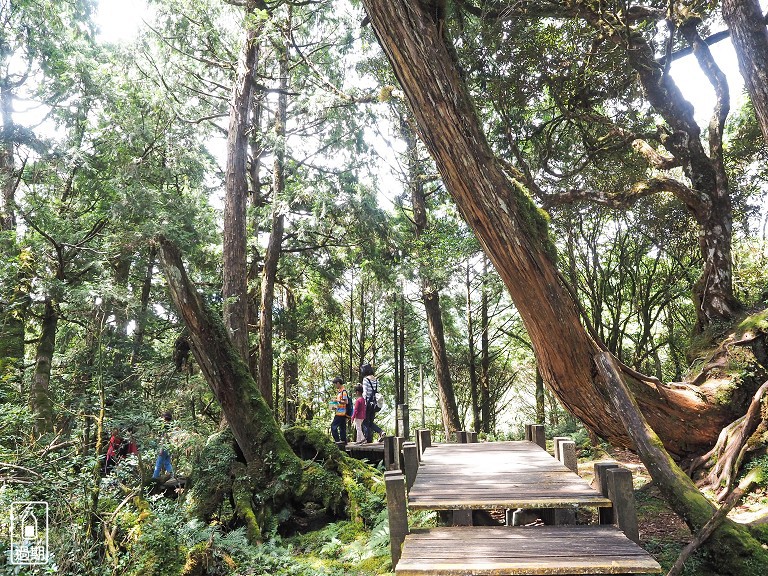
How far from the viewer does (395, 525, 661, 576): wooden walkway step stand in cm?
343

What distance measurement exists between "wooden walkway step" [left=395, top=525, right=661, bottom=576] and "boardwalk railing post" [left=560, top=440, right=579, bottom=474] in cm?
137

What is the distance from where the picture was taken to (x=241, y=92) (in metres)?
10.2

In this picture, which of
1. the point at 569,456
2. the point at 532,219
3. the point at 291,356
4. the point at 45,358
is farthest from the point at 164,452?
the point at 291,356

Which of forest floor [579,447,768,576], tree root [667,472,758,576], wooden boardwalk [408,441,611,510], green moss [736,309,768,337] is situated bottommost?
forest floor [579,447,768,576]

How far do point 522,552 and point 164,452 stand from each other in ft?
21.0

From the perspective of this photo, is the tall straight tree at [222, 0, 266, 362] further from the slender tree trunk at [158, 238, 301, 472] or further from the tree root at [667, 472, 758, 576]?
the tree root at [667, 472, 758, 576]

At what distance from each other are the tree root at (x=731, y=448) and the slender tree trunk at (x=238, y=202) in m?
7.60

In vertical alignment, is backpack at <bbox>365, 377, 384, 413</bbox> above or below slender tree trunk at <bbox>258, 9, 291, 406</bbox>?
below

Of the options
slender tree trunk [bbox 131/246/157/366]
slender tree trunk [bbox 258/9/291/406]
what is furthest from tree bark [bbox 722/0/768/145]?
slender tree trunk [bbox 258/9/291/406]

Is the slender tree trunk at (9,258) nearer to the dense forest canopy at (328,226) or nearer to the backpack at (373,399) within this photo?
the dense forest canopy at (328,226)

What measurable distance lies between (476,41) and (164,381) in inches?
322

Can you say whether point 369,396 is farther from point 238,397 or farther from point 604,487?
point 604,487

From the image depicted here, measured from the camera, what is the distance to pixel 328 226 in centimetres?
1252

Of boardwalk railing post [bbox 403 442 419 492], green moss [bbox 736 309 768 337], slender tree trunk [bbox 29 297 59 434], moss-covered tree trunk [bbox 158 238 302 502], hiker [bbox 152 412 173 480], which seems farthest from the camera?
slender tree trunk [bbox 29 297 59 434]
